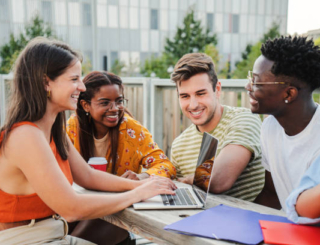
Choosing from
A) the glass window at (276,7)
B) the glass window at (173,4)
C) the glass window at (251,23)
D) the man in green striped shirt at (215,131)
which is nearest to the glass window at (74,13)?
the glass window at (173,4)

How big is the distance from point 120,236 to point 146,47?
1476 inches

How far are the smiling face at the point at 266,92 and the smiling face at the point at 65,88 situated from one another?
1.02 m

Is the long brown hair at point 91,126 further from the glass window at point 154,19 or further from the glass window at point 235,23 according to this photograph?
the glass window at point 235,23

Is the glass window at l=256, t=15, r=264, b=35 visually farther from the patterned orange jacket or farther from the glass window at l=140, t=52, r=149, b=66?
the patterned orange jacket

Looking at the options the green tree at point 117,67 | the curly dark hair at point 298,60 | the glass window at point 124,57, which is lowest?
the green tree at point 117,67

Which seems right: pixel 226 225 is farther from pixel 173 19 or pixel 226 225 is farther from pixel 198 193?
pixel 173 19

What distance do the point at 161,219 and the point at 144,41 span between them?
38.3 meters

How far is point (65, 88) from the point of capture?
2.07 m

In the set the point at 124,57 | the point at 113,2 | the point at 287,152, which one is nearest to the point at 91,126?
the point at 287,152

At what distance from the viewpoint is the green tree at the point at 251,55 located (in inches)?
1113

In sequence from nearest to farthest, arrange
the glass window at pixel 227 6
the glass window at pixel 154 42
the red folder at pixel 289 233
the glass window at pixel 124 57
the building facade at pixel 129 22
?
the red folder at pixel 289 233
the building facade at pixel 129 22
the glass window at pixel 124 57
the glass window at pixel 154 42
the glass window at pixel 227 6

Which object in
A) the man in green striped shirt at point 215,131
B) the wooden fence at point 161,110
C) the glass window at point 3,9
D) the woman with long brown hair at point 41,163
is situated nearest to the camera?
the woman with long brown hair at point 41,163

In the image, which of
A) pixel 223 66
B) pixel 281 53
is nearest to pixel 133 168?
pixel 281 53

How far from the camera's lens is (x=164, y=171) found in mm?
2641
